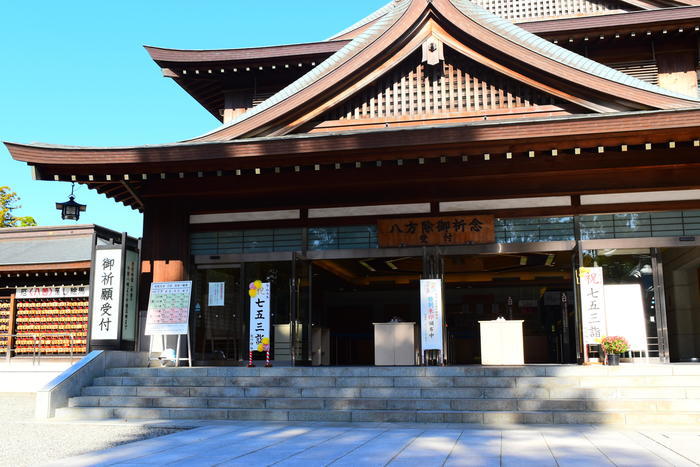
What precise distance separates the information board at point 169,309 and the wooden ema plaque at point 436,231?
3751 mm

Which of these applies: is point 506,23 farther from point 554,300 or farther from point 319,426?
point 554,300

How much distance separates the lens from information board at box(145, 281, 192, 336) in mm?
11594

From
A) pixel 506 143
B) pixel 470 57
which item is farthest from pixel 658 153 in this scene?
pixel 470 57

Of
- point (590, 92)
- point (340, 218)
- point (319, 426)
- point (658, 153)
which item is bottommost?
point (319, 426)

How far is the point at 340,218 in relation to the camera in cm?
Result: 1221

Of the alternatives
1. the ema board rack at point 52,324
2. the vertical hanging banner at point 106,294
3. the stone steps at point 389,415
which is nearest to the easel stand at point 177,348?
the vertical hanging banner at point 106,294

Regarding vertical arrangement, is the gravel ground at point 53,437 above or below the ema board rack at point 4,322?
below

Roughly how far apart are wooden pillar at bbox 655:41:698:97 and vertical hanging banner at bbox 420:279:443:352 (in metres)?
6.95

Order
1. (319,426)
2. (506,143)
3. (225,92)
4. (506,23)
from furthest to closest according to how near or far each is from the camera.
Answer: (225,92)
(506,23)
(506,143)
(319,426)

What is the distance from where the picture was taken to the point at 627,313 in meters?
11.1

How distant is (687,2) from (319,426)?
1254 centimetres

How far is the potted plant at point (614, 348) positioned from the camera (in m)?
10.1

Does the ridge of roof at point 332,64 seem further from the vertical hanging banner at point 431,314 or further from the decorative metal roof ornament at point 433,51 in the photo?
the vertical hanging banner at point 431,314

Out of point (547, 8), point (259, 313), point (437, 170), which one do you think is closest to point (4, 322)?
point (259, 313)
